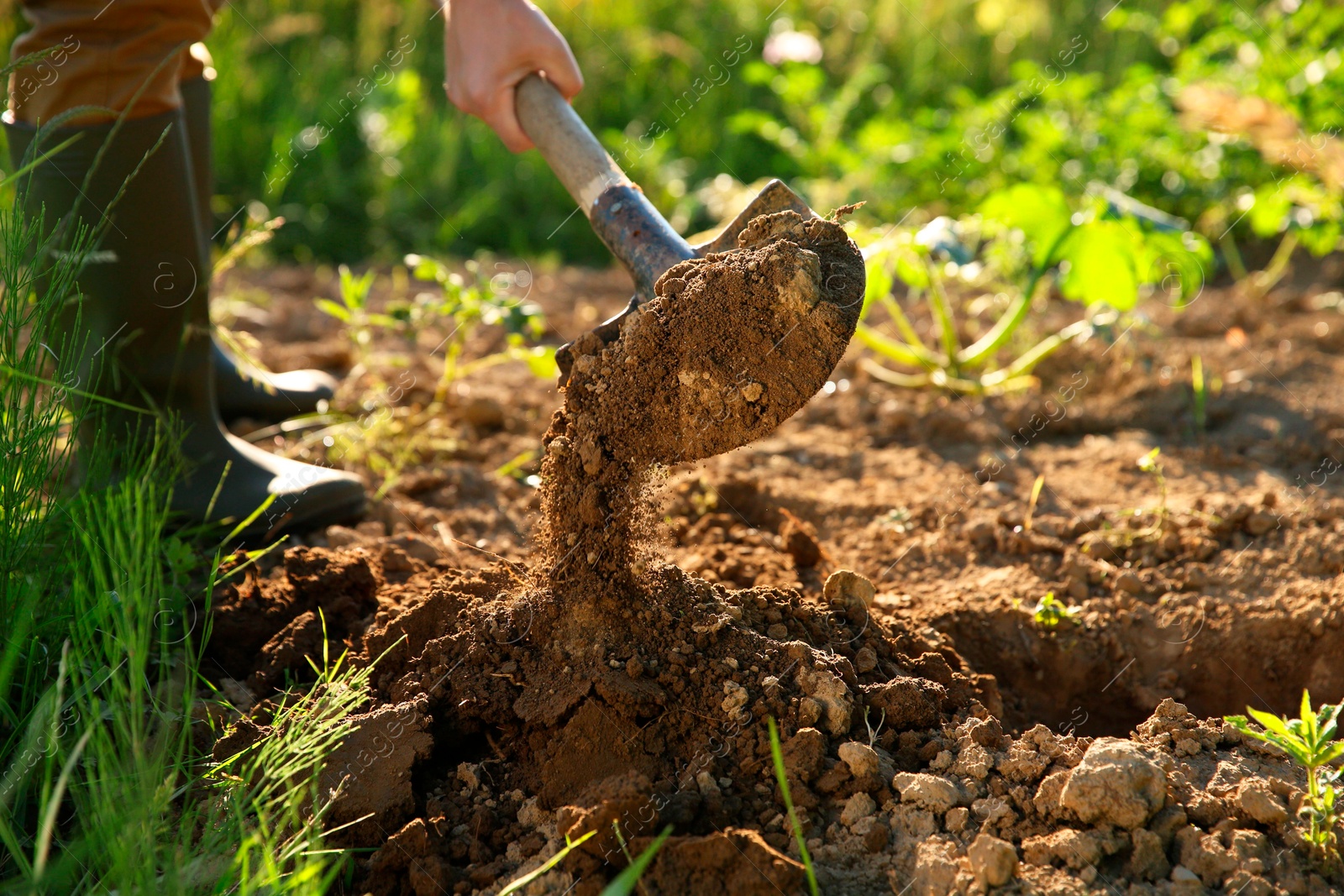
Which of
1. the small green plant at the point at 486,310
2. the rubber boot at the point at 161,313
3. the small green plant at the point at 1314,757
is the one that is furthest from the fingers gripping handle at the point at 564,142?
the small green plant at the point at 1314,757

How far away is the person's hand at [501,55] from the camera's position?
6.44 ft

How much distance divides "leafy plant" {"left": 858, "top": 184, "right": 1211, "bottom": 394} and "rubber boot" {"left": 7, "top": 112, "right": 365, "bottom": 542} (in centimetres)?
146

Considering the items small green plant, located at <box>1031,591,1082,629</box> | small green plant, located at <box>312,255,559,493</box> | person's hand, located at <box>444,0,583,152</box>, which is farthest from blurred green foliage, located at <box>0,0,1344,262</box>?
small green plant, located at <box>1031,591,1082,629</box>

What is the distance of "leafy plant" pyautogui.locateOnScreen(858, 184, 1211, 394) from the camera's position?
277cm

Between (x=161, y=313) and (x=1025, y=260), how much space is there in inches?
101

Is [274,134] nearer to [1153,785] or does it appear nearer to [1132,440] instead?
[1132,440]

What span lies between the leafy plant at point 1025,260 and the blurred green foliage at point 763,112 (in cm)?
90

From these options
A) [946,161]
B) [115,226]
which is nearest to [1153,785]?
[115,226]

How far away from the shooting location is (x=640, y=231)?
5.90 ft

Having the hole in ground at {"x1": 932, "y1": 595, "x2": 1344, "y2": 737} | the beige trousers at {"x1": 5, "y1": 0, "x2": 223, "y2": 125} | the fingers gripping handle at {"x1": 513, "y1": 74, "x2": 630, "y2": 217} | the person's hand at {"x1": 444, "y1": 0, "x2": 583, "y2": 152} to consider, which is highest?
the beige trousers at {"x1": 5, "y1": 0, "x2": 223, "y2": 125}

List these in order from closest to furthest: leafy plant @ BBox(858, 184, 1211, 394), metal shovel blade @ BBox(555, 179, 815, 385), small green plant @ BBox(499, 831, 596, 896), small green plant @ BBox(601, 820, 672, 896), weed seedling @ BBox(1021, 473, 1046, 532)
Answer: small green plant @ BBox(601, 820, 672, 896) < small green plant @ BBox(499, 831, 596, 896) < metal shovel blade @ BBox(555, 179, 815, 385) < weed seedling @ BBox(1021, 473, 1046, 532) < leafy plant @ BBox(858, 184, 1211, 394)

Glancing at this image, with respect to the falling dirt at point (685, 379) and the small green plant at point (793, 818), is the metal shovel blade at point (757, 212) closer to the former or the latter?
the falling dirt at point (685, 379)

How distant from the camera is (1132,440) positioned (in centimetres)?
289

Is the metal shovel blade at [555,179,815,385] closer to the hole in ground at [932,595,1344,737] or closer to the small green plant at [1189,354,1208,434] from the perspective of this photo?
the hole in ground at [932,595,1344,737]
